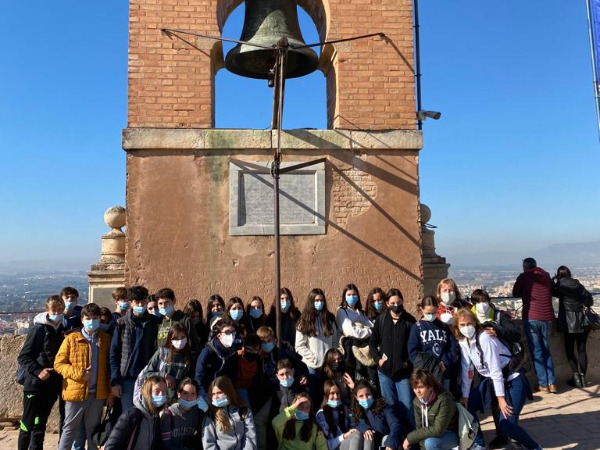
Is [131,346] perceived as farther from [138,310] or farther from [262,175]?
[262,175]

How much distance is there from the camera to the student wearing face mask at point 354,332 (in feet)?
16.3

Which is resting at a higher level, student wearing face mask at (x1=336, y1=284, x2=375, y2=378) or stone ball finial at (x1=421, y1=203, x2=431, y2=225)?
stone ball finial at (x1=421, y1=203, x2=431, y2=225)

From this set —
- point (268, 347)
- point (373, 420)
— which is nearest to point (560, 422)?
point (373, 420)

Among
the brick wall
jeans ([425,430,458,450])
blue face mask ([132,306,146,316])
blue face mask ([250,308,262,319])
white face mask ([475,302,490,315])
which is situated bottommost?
jeans ([425,430,458,450])

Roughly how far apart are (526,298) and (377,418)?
3.10 m

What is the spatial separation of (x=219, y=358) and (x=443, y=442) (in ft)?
6.25

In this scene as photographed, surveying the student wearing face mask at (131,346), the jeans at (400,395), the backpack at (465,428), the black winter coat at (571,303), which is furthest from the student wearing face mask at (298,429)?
the black winter coat at (571,303)

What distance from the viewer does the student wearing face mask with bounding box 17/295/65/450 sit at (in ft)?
14.4

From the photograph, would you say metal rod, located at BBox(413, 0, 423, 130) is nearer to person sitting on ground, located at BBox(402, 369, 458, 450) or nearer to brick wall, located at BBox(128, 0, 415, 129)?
brick wall, located at BBox(128, 0, 415, 129)

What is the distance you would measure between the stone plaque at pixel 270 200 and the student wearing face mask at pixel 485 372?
7.11 feet

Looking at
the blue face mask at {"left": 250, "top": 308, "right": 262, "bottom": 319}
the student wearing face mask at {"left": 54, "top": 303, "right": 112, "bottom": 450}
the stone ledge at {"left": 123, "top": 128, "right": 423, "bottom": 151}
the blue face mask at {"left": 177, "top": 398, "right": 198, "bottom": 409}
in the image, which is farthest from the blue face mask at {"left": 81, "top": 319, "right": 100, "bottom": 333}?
the stone ledge at {"left": 123, "top": 128, "right": 423, "bottom": 151}

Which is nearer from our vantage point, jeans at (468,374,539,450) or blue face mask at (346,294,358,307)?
jeans at (468,374,539,450)

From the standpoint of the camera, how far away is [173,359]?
429cm

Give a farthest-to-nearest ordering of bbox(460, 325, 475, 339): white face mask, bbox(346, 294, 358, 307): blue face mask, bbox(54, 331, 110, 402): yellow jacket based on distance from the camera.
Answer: bbox(346, 294, 358, 307): blue face mask, bbox(460, 325, 475, 339): white face mask, bbox(54, 331, 110, 402): yellow jacket
